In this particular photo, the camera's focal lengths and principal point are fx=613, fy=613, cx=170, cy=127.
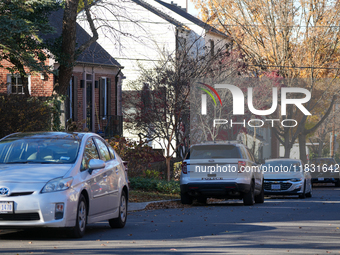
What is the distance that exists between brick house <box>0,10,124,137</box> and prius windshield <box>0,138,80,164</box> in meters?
17.4

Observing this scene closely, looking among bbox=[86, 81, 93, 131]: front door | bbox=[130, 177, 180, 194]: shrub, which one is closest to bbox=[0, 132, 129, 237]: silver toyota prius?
bbox=[130, 177, 180, 194]: shrub

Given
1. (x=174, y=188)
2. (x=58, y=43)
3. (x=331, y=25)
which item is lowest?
(x=174, y=188)

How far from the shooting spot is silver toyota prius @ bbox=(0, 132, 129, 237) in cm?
880

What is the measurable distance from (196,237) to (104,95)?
23944 mm

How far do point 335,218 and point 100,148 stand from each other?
19.3 ft

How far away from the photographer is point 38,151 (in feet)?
32.9

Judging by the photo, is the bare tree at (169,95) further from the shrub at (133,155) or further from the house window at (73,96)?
the house window at (73,96)

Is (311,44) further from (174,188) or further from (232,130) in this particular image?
Answer: (174,188)

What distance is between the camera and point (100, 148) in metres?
10.9

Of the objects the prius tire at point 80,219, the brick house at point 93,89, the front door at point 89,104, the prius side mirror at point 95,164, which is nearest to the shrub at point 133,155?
the brick house at point 93,89

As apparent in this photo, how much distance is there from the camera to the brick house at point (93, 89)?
2969cm

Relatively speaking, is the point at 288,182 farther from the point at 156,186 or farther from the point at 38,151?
the point at 38,151

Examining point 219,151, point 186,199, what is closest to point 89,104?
point 186,199

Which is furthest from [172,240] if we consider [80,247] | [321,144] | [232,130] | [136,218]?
[321,144]
